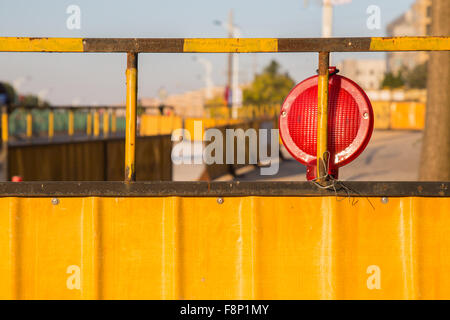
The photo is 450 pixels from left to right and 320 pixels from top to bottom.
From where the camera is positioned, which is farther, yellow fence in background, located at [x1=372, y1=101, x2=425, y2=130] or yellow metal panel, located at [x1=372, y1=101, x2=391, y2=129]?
yellow metal panel, located at [x1=372, y1=101, x2=391, y2=129]

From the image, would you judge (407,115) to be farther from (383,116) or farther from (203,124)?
(203,124)

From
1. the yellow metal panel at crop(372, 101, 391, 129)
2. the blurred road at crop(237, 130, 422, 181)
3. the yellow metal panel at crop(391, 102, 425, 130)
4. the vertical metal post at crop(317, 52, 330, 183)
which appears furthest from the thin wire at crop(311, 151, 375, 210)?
the yellow metal panel at crop(391, 102, 425, 130)

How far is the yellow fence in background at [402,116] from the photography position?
47781 millimetres

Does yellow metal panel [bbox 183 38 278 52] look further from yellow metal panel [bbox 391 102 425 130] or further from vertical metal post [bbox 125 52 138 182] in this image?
yellow metal panel [bbox 391 102 425 130]

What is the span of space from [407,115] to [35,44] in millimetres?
46872

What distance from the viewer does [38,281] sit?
3.51 m

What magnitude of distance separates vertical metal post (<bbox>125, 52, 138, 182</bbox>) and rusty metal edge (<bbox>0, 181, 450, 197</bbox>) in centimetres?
10

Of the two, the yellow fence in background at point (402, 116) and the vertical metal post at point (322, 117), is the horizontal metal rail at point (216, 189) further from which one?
the yellow fence in background at point (402, 116)

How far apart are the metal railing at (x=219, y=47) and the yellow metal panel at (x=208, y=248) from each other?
29 centimetres

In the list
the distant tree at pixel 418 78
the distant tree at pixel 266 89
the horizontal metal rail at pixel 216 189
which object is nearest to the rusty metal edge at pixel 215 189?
the horizontal metal rail at pixel 216 189

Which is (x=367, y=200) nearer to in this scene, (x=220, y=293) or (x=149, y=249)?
(x=220, y=293)

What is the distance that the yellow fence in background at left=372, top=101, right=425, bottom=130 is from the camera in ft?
157

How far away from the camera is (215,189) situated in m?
3.51
